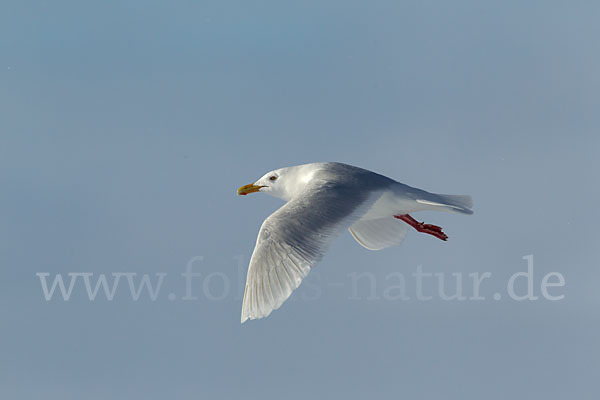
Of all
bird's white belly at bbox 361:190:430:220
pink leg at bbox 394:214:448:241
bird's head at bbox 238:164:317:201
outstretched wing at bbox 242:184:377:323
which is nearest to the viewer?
outstretched wing at bbox 242:184:377:323

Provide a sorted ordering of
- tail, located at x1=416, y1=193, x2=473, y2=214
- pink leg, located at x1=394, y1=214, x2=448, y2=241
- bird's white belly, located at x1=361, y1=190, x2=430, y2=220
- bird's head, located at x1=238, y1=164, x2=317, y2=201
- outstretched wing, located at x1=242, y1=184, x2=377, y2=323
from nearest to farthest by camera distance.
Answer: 1. outstretched wing, located at x1=242, y1=184, x2=377, y2=323
2. tail, located at x1=416, y1=193, x2=473, y2=214
3. bird's white belly, located at x1=361, y1=190, x2=430, y2=220
4. bird's head, located at x1=238, y1=164, x2=317, y2=201
5. pink leg, located at x1=394, y1=214, x2=448, y2=241

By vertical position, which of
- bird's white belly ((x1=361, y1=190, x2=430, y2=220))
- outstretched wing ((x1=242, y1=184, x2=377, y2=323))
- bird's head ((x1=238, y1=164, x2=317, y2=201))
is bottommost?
outstretched wing ((x1=242, y1=184, x2=377, y2=323))

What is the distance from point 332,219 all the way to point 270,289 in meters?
1.50

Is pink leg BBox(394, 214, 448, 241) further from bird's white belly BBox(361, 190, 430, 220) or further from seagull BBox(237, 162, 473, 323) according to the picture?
bird's white belly BBox(361, 190, 430, 220)

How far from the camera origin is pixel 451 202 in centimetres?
1316

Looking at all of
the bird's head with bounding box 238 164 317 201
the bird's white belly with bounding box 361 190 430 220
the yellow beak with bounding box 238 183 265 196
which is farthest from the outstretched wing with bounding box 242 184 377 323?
the yellow beak with bounding box 238 183 265 196

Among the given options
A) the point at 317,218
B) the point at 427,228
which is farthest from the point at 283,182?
the point at 317,218

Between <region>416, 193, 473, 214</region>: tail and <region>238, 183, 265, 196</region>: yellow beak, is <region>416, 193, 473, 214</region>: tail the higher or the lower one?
the lower one

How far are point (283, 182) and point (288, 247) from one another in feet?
12.3

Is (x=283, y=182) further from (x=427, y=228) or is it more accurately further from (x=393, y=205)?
(x=427, y=228)

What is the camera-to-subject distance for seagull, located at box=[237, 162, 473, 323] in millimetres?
10484

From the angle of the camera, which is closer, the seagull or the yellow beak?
the seagull

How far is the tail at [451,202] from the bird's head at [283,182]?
1.97 meters

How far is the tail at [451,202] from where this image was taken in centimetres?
1288
